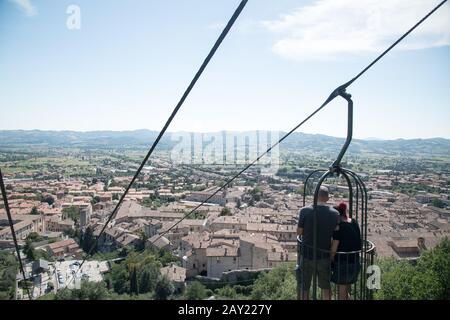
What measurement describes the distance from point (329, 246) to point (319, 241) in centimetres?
7

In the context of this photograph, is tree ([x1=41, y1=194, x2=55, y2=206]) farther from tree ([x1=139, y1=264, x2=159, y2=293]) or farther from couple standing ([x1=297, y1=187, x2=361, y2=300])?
couple standing ([x1=297, y1=187, x2=361, y2=300])

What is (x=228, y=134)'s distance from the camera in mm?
64000

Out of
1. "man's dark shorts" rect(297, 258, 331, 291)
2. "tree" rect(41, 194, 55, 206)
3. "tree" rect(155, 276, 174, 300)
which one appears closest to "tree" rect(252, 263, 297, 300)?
"tree" rect(155, 276, 174, 300)

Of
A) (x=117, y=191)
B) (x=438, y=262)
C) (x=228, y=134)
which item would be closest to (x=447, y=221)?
(x=438, y=262)

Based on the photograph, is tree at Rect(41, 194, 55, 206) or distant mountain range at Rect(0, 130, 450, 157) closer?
tree at Rect(41, 194, 55, 206)

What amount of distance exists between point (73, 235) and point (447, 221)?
27021mm

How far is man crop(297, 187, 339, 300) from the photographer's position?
7.01 feet

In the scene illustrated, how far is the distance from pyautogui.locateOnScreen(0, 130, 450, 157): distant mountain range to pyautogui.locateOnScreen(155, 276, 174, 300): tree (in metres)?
68.3

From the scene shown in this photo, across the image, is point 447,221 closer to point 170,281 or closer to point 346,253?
point 170,281

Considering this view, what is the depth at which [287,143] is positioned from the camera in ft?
330

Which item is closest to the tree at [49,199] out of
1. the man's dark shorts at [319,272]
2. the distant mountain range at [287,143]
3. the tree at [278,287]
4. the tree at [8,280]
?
the tree at [8,280]

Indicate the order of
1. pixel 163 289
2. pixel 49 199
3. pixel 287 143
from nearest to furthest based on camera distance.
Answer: pixel 163 289
pixel 49 199
pixel 287 143

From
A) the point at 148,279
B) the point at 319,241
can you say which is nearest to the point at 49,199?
the point at 148,279

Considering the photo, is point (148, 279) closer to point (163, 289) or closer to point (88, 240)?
point (163, 289)
